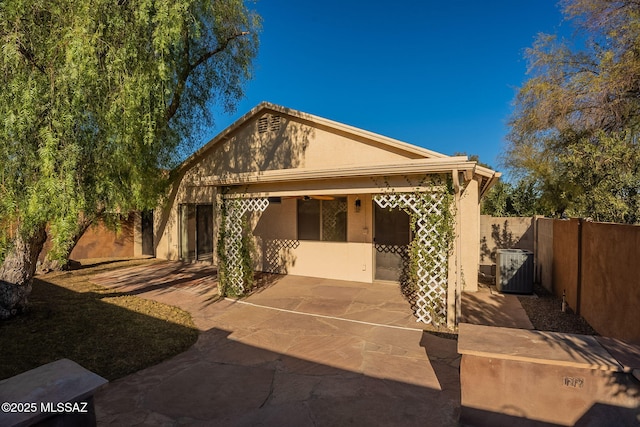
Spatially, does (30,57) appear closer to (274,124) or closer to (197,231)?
(274,124)

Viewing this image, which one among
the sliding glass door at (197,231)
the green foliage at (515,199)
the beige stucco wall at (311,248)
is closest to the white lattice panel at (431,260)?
the beige stucco wall at (311,248)

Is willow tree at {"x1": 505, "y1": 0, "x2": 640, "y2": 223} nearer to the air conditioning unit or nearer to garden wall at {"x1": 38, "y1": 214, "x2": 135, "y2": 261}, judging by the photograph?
the air conditioning unit

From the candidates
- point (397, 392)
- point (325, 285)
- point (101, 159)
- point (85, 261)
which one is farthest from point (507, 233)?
point (85, 261)

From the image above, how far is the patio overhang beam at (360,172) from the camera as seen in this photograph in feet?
15.7

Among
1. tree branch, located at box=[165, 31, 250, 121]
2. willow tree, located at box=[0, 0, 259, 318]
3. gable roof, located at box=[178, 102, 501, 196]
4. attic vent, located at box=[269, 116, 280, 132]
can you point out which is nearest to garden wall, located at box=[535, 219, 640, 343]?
gable roof, located at box=[178, 102, 501, 196]

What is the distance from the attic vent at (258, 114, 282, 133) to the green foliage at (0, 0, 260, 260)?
4.21m

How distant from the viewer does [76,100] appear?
4.10 m

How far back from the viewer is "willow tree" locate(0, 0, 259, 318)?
13.1 feet

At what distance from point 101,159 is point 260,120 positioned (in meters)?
5.72

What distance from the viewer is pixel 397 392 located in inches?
134

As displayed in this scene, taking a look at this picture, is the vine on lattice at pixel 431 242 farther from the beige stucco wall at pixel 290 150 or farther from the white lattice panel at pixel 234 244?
the white lattice panel at pixel 234 244

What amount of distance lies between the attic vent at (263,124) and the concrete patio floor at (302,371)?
5255mm

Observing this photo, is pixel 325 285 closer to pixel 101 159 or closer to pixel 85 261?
pixel 101 159

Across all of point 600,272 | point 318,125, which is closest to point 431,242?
point 600,272
